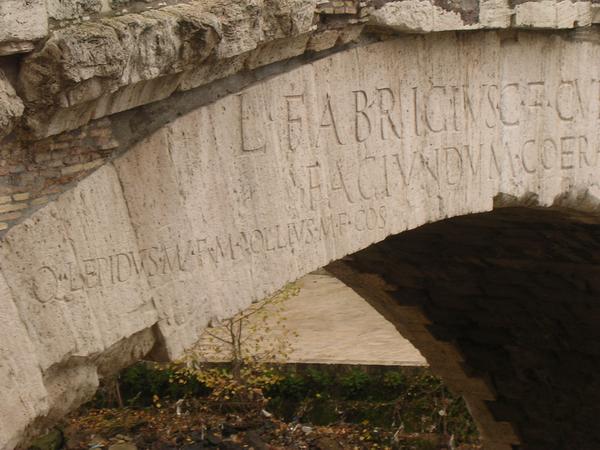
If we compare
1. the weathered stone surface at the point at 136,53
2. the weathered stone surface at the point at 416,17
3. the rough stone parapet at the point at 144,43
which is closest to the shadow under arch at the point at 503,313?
the weathered stone surface at the point at 416,17

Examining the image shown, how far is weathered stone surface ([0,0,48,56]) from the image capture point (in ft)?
7.73

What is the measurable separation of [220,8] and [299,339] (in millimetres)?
8877

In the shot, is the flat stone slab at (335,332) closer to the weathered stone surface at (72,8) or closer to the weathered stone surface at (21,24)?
the weathered stone surface at (72,8)

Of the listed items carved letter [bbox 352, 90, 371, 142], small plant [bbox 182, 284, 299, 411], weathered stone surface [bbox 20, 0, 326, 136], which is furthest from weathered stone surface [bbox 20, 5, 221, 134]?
small plant [bbox 182, 284, 299, 411]

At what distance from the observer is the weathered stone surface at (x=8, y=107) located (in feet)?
7.74

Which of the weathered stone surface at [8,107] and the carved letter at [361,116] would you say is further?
the carved letter at [361,116]

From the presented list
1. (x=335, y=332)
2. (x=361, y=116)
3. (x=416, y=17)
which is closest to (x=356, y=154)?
(x=361, y=116)

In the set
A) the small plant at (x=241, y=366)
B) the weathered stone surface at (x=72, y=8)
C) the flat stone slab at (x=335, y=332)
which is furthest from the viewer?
the flat stone slab at (x=335, y=332)

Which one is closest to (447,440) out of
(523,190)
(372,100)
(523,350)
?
(523,350)

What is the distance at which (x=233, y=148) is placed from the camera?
3.11 m

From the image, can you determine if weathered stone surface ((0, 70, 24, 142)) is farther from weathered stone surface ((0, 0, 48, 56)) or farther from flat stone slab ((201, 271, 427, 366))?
flat stone slab ((201, 271, 427, 366))

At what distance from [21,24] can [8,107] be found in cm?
17

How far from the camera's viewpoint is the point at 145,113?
286cm

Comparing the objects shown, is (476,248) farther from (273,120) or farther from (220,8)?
(220,8)
